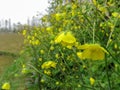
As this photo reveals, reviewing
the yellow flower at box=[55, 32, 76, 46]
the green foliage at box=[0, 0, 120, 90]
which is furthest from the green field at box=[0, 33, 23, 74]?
the yellow flower at box=[55, 32, 76, 46]

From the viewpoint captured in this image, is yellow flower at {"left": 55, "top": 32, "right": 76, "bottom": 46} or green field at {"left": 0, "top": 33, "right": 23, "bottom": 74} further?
green field at {"left": 0, "top": 33, "right": 23, "bottom": 74}

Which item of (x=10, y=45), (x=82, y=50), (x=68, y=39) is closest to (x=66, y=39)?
(x=68, y=39)

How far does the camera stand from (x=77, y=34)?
3.00m

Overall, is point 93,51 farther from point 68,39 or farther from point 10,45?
point 10,45

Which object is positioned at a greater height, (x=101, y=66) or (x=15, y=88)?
(x=101, y=66)

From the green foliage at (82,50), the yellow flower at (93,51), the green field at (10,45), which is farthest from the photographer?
the green field at (10,45)

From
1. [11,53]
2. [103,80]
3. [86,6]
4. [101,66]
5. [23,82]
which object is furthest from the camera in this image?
[11,53]

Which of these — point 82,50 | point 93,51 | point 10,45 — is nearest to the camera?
point 93,51

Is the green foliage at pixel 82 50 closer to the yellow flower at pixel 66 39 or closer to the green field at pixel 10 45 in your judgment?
the yellow flower at pixel 66 39

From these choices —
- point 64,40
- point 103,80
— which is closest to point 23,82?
point 103,80

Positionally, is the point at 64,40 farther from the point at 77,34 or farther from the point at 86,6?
the point at 77,34

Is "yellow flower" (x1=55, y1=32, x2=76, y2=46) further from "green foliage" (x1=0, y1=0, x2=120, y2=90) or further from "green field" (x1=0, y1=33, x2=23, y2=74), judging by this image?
"green field" (x1=0, y1=33, x2=23, y2=74)

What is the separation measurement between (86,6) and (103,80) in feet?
3.75

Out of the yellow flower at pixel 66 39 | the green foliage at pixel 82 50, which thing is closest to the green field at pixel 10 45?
the green foliage at pixel 82 50
